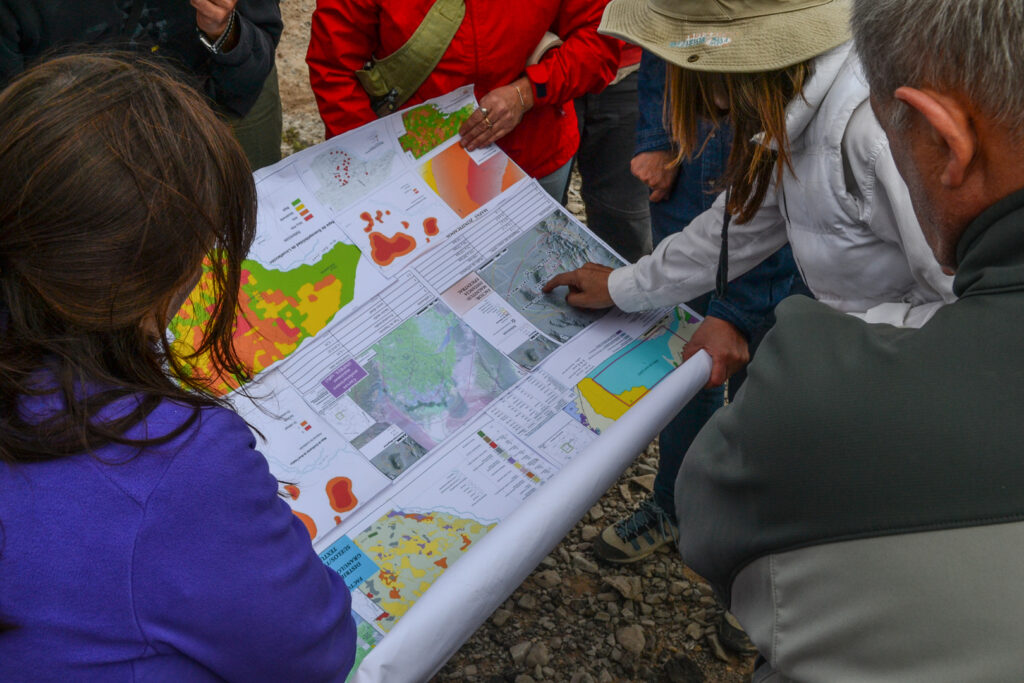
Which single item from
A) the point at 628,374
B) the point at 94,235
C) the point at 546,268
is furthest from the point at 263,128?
the point at 94,235

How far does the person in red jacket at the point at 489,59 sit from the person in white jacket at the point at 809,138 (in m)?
0.51

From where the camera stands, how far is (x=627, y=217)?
2797mm

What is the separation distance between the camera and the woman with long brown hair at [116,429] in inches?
32.1

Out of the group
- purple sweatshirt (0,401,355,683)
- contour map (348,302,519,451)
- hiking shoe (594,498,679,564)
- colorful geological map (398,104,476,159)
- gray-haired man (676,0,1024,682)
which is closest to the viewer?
gray-haired man (676,0,1024,682)

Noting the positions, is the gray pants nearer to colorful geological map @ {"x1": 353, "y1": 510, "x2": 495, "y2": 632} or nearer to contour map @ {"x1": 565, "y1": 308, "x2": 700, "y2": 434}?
contour map @ {"x1": 565, "y1": 308, "x2": 700, "y2": 434}

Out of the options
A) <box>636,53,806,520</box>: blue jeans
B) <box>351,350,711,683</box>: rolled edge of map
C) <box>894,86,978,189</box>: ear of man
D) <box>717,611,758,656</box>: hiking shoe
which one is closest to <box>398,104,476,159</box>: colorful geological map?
<box>636,53,806,520</box>: blue jeans

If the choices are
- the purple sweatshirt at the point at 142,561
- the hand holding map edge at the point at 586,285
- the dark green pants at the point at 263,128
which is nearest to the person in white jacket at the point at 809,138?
the hand holding map edge at the point at 586,285

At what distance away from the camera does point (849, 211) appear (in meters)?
1.31

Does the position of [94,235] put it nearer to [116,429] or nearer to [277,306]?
[116,429]

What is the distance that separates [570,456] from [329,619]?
24.3 inches

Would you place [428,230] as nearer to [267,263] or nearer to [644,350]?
[267,263]

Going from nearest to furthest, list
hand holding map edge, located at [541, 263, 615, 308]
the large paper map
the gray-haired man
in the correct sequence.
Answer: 1. the gray-haired man
2. the large paper map
3. hand holding map edge, located at [541, 263, 615, 308]

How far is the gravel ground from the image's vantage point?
216cm

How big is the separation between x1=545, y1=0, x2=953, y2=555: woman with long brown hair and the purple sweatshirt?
92 cm
